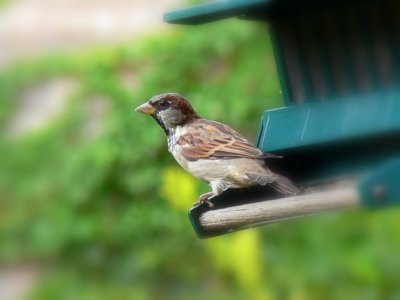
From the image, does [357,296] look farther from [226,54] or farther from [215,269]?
[226,54]

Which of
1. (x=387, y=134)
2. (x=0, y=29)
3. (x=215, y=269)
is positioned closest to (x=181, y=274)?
(x=215, y=269)

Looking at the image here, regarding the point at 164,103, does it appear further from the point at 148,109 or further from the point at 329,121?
the point at 329,121

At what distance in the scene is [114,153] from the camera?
27.1 feet

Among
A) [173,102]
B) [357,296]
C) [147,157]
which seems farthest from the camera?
[147,157]

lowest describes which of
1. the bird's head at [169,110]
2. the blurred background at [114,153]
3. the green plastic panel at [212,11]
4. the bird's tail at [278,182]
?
the blurred background at [114,153]

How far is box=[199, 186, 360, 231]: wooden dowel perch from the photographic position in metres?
3.60

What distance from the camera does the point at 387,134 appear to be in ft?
12.8

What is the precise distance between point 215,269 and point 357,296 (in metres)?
1.50

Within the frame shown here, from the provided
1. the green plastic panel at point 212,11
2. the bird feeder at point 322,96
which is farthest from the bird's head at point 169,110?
the green plastic panel at point 212,11

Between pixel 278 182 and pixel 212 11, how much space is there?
22.9 inches

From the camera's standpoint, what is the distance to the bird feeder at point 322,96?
399 centimetres

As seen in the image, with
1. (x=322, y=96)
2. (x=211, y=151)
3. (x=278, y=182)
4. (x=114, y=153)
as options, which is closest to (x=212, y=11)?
(x=322, y=96)

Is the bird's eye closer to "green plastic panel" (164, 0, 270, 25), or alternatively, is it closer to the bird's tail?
the bird's tail

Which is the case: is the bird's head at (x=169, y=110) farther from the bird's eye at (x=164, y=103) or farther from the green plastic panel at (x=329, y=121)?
the green plastic panel at (x=329, y=121)
